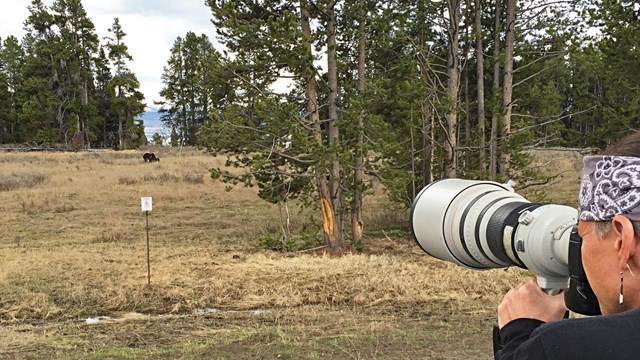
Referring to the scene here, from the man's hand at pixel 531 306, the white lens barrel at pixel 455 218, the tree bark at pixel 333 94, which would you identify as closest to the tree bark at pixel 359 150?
the tree bark at pixel 333 94

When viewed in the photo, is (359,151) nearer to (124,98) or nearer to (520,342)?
(520,342)

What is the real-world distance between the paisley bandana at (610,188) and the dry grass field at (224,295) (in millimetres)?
4985

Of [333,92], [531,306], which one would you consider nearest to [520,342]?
[531,306]

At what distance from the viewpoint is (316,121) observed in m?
11.4

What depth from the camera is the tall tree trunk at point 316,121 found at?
11141 millimetres

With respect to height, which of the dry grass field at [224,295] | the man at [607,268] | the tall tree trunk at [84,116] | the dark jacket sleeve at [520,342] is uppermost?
the tall tree trunk at [84,116]

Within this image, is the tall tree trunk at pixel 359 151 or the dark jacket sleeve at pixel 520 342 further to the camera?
Result: the tall tree trunk at pixel 359 151

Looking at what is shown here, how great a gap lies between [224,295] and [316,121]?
427cm

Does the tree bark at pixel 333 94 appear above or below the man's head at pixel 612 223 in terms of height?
above

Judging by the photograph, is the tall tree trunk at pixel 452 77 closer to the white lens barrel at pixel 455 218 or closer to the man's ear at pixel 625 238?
the white lens barrel at pixel 455 218

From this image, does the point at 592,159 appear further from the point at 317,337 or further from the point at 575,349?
the point at 317,337

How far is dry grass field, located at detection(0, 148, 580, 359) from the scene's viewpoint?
6.31 m

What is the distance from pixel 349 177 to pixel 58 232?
324 inches

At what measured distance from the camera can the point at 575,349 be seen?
1024mm
